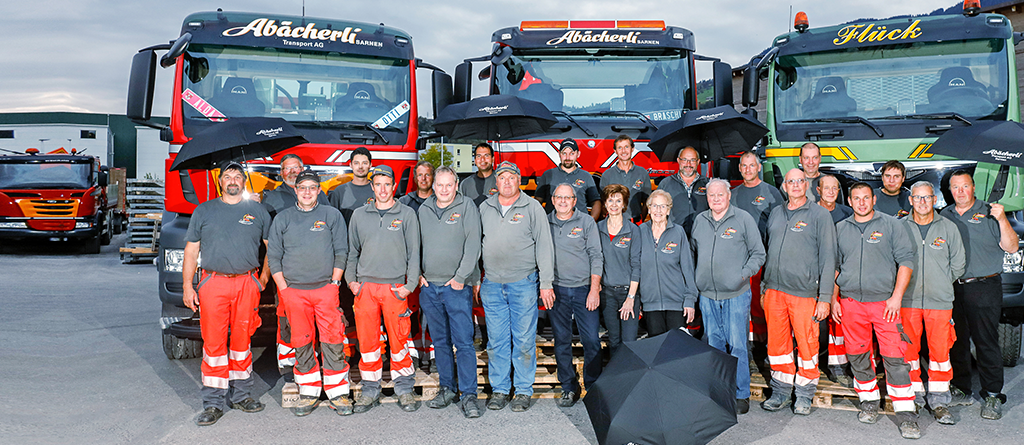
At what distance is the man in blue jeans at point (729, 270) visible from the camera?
542cm

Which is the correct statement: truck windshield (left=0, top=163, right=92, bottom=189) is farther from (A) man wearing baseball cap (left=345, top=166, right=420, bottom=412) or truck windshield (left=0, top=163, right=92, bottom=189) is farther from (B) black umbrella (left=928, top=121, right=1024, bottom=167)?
(B) black umbrella (left=928, top=121, right=1024, bottom=167)

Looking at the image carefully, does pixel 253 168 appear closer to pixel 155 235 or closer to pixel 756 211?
pixel 756 211

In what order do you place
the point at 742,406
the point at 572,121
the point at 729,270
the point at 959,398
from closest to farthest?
the point at 729,270
the point at 742,406
the point at 959,398
the point at 572,121

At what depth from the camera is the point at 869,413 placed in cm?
537

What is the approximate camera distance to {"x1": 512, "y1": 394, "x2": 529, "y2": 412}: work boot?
5629 millimetres

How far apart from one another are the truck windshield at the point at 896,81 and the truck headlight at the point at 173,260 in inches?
241

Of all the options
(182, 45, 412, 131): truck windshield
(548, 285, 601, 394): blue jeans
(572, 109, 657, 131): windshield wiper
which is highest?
(182, 45, 412, 131): truck windshield

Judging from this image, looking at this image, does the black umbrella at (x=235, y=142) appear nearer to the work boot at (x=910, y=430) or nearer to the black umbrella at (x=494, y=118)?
the black umbrella at (x=494, y=118)

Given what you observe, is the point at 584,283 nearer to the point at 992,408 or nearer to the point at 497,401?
the point at 497,401

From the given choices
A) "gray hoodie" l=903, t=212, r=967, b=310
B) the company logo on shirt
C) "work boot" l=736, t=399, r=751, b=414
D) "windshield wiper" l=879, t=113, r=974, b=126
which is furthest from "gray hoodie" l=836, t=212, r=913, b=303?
"windshield wiper" l=879, t=113, r=974, b=126

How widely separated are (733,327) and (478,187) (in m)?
2.74

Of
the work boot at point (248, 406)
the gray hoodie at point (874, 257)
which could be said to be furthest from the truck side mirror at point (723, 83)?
the work boot at point (248, 406)

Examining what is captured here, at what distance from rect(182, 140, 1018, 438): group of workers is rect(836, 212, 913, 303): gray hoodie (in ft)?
0.04

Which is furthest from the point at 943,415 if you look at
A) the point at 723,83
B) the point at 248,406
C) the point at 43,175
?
the point at 43,175
